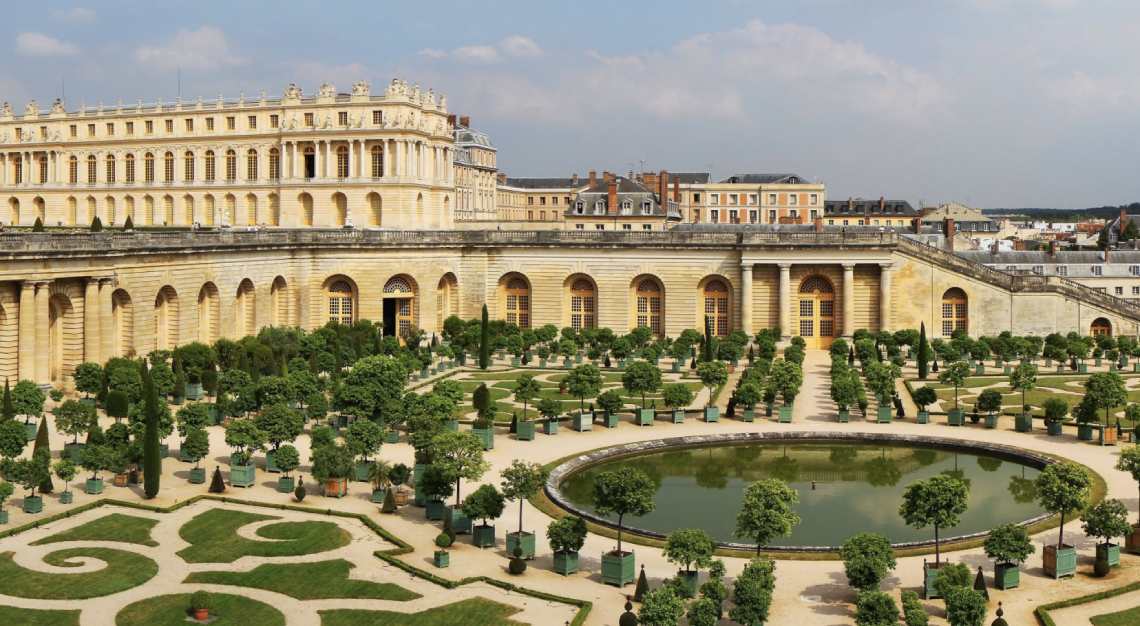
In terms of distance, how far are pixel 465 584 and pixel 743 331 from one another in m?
44.9

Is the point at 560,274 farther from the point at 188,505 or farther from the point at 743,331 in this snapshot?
the point at 188,505

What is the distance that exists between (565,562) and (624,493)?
2.39m

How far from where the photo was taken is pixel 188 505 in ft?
119

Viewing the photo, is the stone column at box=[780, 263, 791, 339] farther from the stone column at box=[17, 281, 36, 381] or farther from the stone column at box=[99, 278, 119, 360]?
the stone column at box=[17, 281, 36, 381]

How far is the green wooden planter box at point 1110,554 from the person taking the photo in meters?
30.6

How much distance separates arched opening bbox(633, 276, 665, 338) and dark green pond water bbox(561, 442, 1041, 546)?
2979cm

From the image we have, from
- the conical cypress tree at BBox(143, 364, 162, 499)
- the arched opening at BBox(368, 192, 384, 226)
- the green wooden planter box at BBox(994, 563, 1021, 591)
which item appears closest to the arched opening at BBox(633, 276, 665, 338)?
the arched opening at BBox(368, 192, 384, 226)

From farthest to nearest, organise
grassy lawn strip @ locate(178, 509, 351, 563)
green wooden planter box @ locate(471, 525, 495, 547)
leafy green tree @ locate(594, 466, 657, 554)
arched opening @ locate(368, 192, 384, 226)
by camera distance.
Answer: arched opening @ locate(368, 192, 384, 226) → green wooden planter box @ locate(471, 525, 495, 547) → grassy lawn strip @ locate(178, 509, 351, 563) → leafy green tree @ locate(594, 466, 657, 554)

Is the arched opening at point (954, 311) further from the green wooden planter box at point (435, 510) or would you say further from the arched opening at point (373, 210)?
the green wooden planter box at point (435, 510)

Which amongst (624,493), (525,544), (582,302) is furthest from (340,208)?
(624,493)

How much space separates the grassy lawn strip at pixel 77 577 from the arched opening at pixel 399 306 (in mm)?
43398

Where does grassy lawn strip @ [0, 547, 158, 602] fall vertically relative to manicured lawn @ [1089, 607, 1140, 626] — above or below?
above

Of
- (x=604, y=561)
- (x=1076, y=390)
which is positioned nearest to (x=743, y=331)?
(x=1076, y=390)

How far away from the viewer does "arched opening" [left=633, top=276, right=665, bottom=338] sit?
7619 cm
